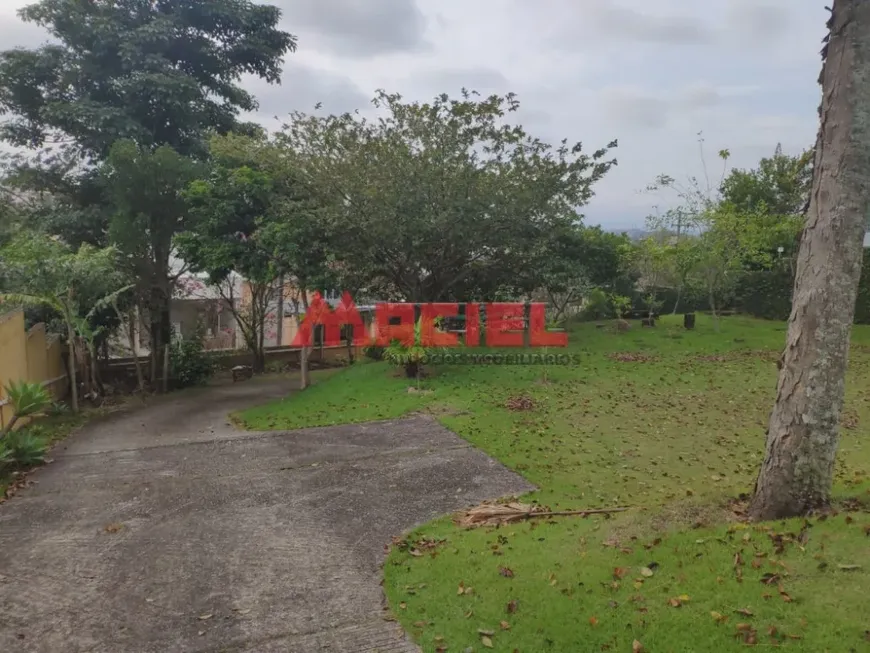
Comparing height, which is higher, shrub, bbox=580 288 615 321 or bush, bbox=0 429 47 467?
shrub, bbox=580 288 615 321

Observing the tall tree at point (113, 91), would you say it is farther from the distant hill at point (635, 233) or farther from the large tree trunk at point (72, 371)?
the distant hill at point (635, 233)

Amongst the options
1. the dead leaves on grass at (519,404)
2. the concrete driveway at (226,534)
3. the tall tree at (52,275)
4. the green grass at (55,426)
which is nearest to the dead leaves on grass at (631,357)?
the dead leaves on grass at (519,404)

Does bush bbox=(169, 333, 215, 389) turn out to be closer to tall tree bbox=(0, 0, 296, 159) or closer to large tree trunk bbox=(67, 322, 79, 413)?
large tree trunk bbox=(67, 322, 79, 413)

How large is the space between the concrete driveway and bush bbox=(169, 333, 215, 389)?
5.56 metres

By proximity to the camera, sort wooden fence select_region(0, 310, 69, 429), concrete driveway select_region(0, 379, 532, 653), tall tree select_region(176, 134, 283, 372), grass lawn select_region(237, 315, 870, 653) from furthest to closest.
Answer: tall tree select_region(176, 134, 283, 372) < wooden fence select_region(0, 310, 69, 429) < concrete driveway select_region(0, 379, 532, 653) < grass lawn select_region(237, 315, 870, 653)

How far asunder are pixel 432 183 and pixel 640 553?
992cm

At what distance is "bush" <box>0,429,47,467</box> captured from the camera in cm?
762

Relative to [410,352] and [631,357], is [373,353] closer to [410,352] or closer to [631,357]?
[410,352]

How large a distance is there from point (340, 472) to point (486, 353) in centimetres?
798

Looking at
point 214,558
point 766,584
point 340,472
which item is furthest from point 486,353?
point 766,584

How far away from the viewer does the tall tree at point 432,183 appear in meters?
12.7

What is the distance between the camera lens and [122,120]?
15133 mm

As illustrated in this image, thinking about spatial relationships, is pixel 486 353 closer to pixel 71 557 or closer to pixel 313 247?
pixel 313 247

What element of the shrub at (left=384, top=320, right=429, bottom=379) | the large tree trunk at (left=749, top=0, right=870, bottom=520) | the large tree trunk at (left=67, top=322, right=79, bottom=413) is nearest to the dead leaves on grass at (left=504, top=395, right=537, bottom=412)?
the shrub at (left=384, top=320, right=429, bottom=379)
